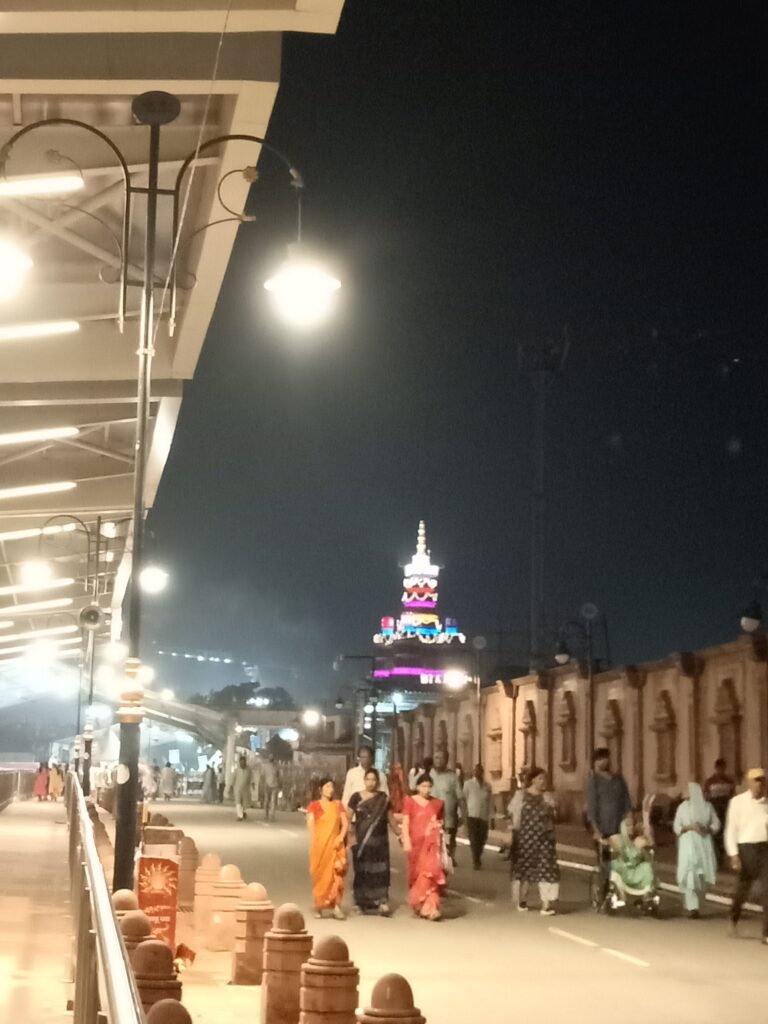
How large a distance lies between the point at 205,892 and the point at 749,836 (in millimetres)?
5632

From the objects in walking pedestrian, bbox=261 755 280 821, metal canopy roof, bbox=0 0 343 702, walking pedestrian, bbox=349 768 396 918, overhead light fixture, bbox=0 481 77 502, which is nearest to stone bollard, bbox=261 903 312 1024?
metal canopy roof, bbox=0 0 343 702

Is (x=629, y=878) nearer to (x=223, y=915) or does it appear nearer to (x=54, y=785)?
(x=223, y=915)

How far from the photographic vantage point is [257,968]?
11.9m

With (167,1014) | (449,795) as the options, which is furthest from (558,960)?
(449,795)

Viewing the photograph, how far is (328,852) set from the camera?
57.9 ft

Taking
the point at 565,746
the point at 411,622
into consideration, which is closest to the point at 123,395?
the point at 565,746

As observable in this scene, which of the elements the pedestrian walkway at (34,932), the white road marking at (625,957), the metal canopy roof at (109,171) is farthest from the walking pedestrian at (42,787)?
the white road marking at (625,957)

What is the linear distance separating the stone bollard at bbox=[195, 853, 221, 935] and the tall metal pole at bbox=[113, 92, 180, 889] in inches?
101

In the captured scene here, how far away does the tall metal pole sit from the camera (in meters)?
12.1

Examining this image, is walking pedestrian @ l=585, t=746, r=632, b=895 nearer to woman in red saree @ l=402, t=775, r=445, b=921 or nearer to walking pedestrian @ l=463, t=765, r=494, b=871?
woman in red saree @ l=402, t=775, r=445, b=921

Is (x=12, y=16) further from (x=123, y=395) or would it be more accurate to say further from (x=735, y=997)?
(x=123, y=395)

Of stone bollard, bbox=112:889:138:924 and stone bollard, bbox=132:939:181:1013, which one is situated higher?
stone bollard, bbox=112:889:138:924

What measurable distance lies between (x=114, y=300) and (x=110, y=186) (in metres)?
3.39

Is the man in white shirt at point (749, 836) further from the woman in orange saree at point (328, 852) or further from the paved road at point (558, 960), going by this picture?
the woman in orange saree at point (328, 852)
